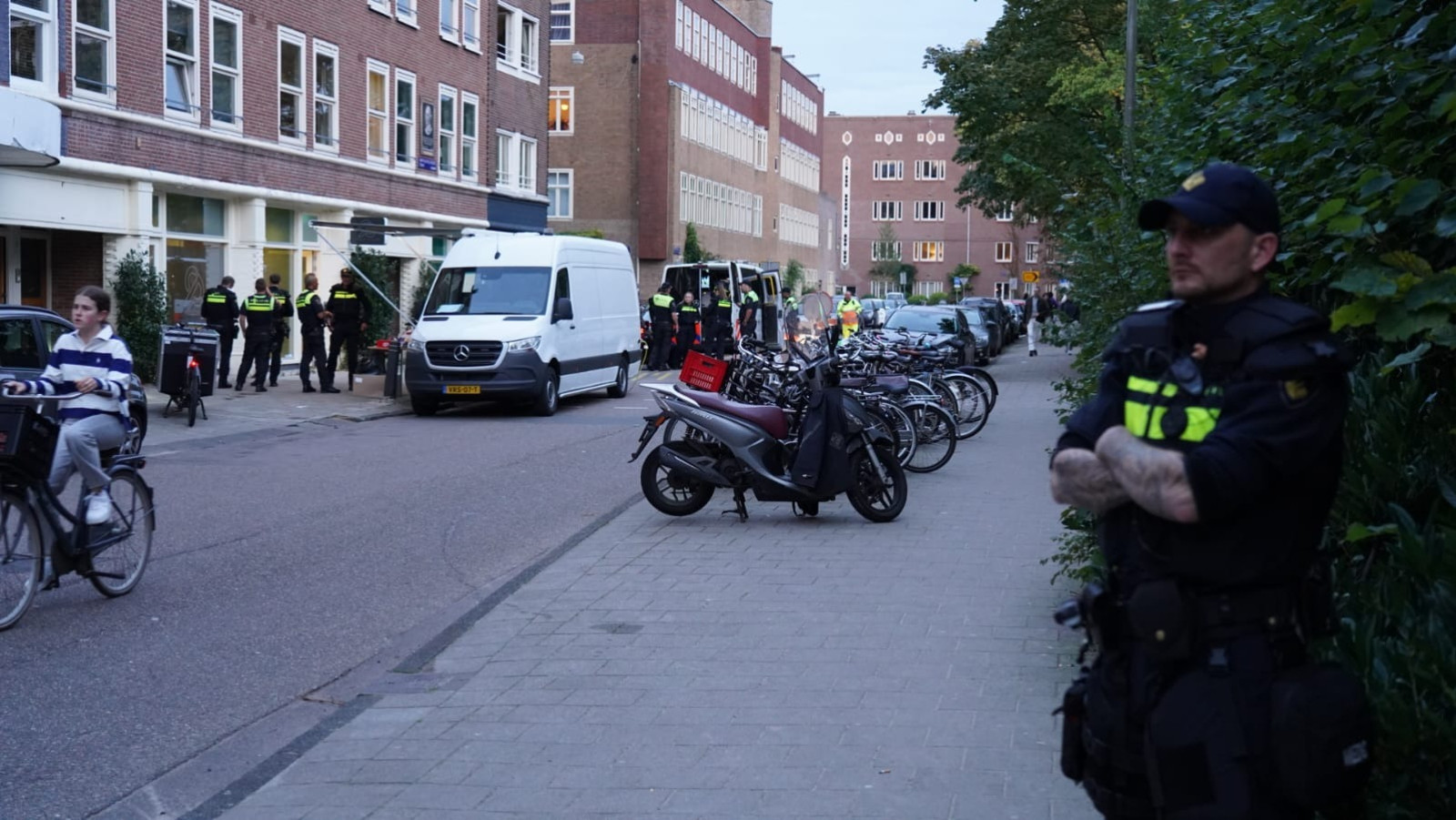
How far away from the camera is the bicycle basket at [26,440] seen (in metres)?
7.89

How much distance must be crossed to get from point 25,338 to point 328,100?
20.2 meters

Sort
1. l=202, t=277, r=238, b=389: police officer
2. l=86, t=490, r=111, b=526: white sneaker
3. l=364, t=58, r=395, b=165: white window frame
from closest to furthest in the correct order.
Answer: l=86, t=490, r=111, b=526: white sneaker, l=202, t=277, r=238, b=389: police officer, l=364, t=58, r=395, b=165: white window frame

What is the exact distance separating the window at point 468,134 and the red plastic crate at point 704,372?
93.1 ft

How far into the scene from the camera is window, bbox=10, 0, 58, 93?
22.5 m

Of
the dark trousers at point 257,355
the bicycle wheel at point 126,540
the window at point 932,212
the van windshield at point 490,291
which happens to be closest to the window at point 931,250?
the window at point 932,212

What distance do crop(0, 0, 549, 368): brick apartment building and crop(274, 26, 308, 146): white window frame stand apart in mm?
36

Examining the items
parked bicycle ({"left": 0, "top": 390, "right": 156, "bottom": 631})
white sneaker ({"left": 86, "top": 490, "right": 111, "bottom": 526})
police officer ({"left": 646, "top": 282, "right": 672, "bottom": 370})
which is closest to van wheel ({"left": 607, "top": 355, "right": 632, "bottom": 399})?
police officer ({"left": 646, "top": 282, "right": 672, "bottom": 370})

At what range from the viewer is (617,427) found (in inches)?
816

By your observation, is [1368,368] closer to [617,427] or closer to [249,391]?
[617,427]

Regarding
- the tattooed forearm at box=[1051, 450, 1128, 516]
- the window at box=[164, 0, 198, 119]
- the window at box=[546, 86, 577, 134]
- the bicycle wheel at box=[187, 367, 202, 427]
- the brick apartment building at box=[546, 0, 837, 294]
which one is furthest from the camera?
the window at box=[546, 86, 577, 134]

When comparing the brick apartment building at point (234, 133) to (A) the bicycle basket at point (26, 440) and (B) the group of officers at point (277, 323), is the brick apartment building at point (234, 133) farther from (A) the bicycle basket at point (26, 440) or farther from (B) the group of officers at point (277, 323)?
(A) the bicycle basket at point (26, 440)

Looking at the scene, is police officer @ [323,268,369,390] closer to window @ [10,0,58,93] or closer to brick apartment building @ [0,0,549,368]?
brick apartment building @ [0,0,549,368]

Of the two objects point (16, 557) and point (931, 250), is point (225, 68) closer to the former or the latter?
point (16, 557)

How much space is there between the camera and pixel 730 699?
6.52 metres
